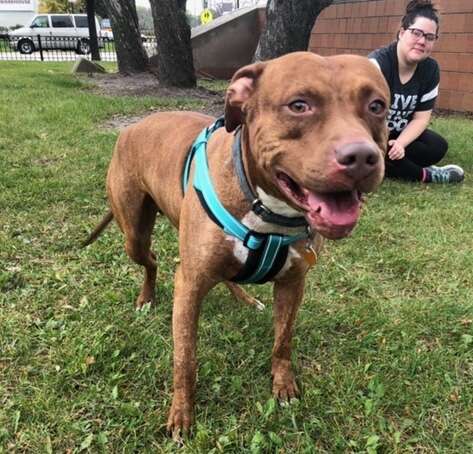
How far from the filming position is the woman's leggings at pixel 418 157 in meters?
6.00

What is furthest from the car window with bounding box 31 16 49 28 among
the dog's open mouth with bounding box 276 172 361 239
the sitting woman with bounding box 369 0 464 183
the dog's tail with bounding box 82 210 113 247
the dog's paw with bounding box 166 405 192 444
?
the dog's open mouth with bounding box 276 172 361 239

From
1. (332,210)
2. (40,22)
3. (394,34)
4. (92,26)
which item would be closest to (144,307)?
(332,210)

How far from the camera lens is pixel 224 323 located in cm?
330

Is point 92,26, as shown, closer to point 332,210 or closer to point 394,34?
point 394,34

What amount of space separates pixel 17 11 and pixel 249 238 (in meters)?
61.3

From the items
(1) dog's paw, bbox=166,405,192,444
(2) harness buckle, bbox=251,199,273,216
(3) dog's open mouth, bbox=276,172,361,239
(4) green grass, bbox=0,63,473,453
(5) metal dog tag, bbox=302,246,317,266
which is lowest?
(4) green grass, bbox=0,63,473,453

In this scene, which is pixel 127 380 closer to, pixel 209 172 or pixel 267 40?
pixel 209 172

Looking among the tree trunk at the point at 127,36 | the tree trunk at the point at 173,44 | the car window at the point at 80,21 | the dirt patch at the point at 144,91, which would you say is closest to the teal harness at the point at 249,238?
the dirt patch at the point at 144,91

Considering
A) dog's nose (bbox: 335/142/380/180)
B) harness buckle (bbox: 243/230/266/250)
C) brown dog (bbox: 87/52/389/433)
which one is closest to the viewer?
dog's nose (bbox: 335/142/380/180)

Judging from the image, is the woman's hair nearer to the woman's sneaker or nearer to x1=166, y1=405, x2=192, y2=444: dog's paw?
the woman's sneaker

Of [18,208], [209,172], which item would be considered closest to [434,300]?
[209,172]

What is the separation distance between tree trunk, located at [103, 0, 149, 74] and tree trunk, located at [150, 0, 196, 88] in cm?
195

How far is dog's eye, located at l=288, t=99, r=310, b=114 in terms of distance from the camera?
193 centimetres

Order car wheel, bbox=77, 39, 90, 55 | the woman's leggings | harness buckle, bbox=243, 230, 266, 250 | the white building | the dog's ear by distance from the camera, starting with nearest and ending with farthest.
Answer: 1. the dog's ear
2. harness buckle, bbox=243, 230, 266, 250
3. the woman's leggings
4. car wheel, bbox=77, 39, 90, 55
5. the white building
